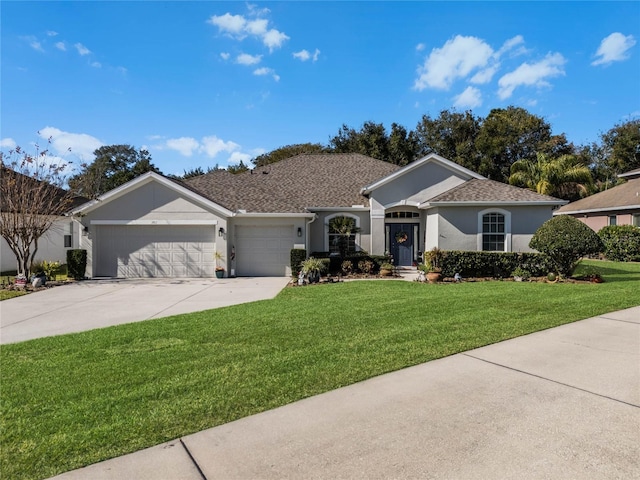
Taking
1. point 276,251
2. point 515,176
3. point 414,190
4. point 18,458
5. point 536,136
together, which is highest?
point 536,136

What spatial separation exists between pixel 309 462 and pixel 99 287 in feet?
42.1

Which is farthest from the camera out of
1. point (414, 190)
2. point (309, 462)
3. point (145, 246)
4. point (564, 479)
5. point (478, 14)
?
point (414, 190)

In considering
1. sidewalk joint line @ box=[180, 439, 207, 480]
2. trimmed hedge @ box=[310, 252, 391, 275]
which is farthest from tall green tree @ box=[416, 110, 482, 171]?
sidewalk joint line @ box=[180, 439, 207, 480]

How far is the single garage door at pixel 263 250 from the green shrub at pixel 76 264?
6045mm

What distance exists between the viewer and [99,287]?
13.2 meters

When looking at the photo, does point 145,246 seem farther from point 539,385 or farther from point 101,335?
point 539,385

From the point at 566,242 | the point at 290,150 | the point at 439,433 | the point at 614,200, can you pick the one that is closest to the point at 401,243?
the point at 566,242

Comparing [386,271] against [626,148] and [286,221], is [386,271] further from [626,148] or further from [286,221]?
[626,148]

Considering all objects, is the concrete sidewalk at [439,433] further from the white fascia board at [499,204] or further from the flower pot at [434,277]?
the white fascia board at [499,204]

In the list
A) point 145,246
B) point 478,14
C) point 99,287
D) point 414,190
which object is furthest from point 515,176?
point 99,287

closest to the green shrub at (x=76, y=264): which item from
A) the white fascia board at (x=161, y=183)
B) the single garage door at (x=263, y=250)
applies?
the white fascia board at (x=161, y=183)

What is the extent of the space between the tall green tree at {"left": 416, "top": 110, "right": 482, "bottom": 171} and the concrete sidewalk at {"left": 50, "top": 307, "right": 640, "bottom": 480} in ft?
115

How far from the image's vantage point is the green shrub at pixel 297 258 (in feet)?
51.4

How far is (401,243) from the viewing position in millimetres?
18375
